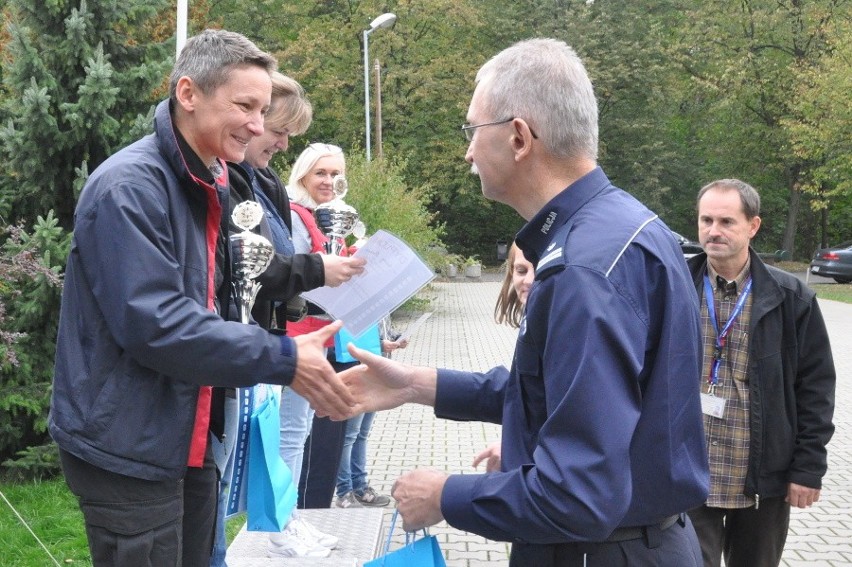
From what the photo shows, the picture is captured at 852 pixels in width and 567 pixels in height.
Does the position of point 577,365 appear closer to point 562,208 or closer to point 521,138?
point 562,208

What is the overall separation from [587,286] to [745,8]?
44790mm

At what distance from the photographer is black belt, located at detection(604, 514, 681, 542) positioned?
192 centimetres

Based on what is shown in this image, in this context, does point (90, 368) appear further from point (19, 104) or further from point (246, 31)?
point (246, 31)

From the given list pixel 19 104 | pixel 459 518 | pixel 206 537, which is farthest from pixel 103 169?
pixel 19 104

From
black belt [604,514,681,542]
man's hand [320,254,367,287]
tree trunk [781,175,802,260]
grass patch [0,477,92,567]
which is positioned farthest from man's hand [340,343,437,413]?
tree trunk [781,175,802,260]

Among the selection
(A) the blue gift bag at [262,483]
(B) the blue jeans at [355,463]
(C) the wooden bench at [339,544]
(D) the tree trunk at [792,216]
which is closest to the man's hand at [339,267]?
(A) the blue gift bag at [262,483]

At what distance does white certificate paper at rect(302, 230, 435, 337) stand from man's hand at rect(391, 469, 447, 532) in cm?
165

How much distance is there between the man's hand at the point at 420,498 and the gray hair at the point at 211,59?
53.8 inches

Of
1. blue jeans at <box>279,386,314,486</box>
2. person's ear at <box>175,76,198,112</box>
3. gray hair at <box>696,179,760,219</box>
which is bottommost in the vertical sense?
blue jeans at <box>279,386,314,486</box>

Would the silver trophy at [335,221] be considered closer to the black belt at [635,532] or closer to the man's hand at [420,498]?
the man's hand at [420,498]

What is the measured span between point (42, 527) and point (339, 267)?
3021mm

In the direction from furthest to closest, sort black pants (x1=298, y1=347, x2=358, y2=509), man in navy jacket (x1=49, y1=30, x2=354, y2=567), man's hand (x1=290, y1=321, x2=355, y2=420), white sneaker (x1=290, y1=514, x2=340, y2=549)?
black pants (x1=298, y1=347, x2=358, y2=509), white sneaker (x1=290, y1=514, x2=340, y2=549), man's hand (x1=290, y1=321, x2=355, y2=420), man in navy jacket (x1=49, y1=30, x2=354, y2=567)

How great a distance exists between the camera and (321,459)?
5.45m

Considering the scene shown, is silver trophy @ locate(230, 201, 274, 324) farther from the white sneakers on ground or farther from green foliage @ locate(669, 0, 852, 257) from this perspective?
green foliage @ locate(669, 0, 852, 257)
